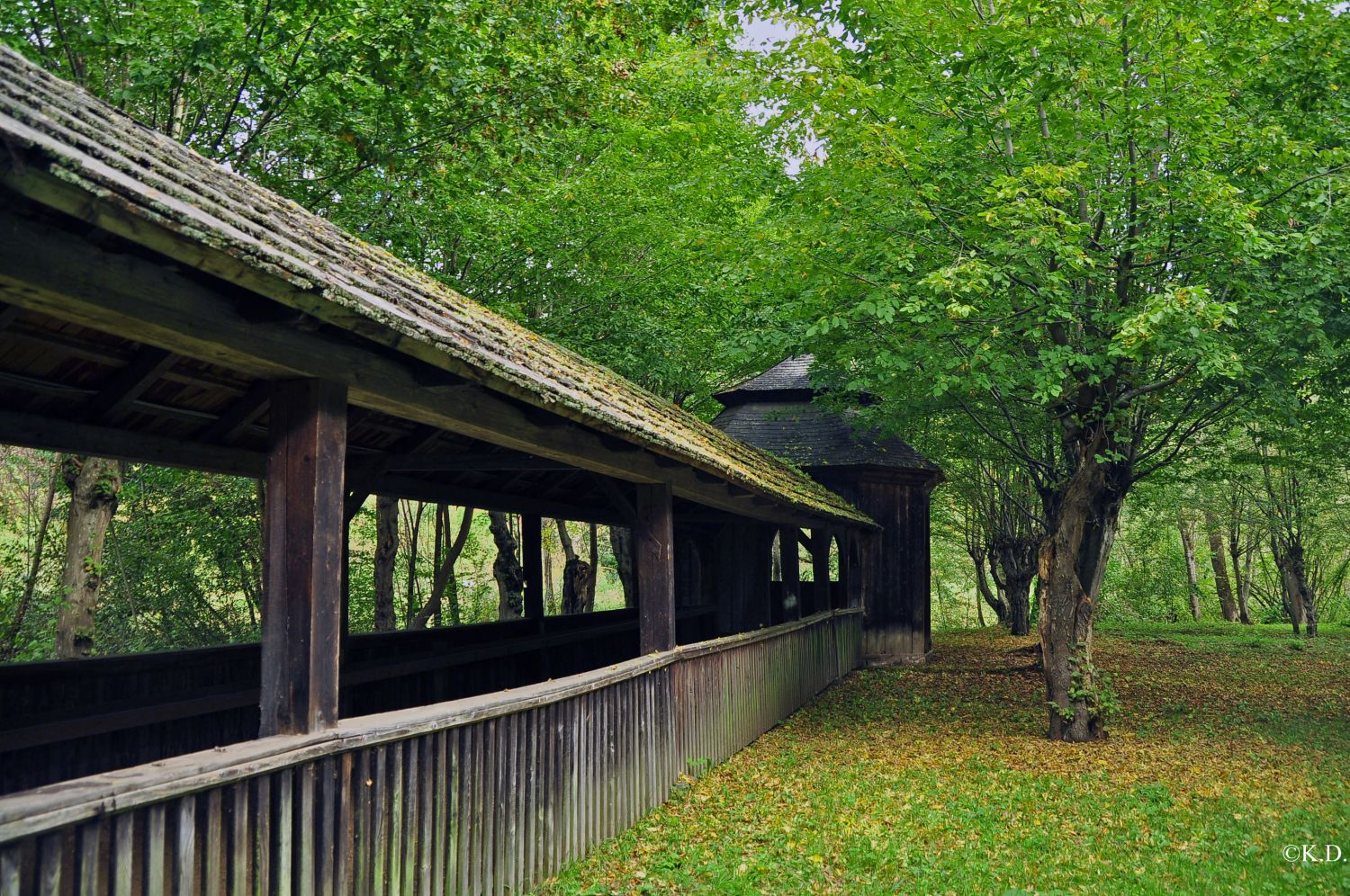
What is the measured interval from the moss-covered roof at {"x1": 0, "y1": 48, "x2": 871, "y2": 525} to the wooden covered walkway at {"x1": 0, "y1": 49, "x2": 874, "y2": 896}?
0.02 metres

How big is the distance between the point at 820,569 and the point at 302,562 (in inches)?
571

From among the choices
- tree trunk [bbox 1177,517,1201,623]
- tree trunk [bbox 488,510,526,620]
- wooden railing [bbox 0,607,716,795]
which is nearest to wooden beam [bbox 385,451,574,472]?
wooden railing [bbox 0,607,716,795]

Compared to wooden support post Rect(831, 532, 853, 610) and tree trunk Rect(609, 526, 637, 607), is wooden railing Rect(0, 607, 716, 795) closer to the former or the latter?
wooden support post Rect(831, 532, 853, 610)

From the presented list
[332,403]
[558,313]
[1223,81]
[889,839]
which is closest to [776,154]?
[558,313]

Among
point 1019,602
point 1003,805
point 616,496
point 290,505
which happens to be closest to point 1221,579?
point 1019,602

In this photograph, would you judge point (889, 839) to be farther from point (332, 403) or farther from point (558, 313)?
point (558, 313)

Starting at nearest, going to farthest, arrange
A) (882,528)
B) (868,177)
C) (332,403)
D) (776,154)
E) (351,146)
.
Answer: (332,403), (868,177), (351,146), (776,154), (882,528)

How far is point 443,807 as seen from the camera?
208 inches

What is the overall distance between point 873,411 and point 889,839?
8.96 m

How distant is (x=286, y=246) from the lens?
4.65 m

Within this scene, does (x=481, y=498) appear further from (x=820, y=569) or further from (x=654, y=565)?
(x=820, y=569)

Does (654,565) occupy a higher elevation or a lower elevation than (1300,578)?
higher

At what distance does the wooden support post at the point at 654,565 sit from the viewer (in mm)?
8734

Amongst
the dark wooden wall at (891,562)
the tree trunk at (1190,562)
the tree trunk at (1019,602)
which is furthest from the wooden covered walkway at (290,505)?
the tree trunk at (1190,562)
